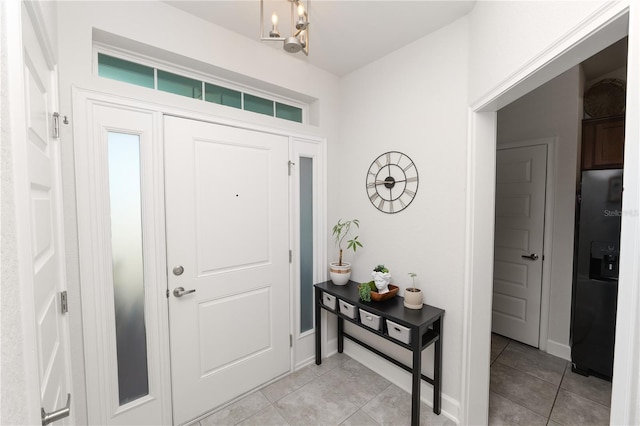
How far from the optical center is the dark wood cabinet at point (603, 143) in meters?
2.20

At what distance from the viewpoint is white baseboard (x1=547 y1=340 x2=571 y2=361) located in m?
2.57

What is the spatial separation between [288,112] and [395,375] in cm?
247

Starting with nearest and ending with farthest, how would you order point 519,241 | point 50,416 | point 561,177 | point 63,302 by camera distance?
point 50,416 < point 63,302 < point 561,177 < point 519,241

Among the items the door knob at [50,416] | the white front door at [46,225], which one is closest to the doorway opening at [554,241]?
the door knob at [50,416]

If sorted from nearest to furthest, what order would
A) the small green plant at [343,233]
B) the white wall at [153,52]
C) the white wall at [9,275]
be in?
the white wall at [9,275]
the white wall at [153,52]
the small green plant at [343,233]

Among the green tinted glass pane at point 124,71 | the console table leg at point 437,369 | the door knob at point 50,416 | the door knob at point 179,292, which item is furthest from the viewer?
the console table leg at point 437,369

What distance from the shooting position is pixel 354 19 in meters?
1.85

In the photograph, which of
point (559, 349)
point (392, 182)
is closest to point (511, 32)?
point (392, 182)

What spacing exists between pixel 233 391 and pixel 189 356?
1.59 ft

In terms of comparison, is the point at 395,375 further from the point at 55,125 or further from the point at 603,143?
the point at 55,125

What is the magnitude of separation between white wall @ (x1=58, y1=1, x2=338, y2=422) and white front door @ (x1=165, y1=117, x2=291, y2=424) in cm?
27

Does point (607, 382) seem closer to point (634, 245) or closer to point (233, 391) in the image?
point (634, 245)

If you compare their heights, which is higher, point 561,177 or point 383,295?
point 561,177

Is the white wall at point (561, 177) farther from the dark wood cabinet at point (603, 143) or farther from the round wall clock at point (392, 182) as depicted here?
the round wall clock at point (392, 182)
